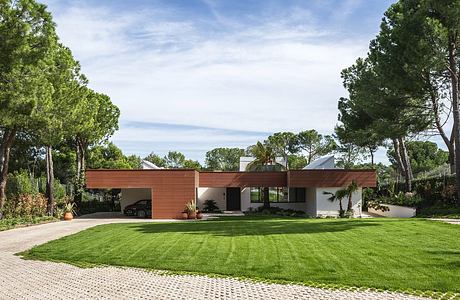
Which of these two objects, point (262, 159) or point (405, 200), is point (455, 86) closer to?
point (405, 200)

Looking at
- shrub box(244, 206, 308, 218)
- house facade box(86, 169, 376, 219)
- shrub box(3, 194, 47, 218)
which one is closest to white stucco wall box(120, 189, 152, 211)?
house facade box(86, 169, 376, 219)

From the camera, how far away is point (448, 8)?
22.5 m

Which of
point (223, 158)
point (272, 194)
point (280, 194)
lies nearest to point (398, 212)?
point (280, 194)

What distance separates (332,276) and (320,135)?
68758 mm

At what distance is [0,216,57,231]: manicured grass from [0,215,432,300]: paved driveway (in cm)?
1170

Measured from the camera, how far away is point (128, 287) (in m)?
9.03

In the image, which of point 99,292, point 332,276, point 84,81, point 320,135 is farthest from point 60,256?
point 320,135

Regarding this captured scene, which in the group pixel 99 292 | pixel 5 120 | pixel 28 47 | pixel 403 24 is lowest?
pixel 99 292

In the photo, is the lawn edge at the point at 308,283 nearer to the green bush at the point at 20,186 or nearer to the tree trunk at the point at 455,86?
the green bush at the point at 20,186

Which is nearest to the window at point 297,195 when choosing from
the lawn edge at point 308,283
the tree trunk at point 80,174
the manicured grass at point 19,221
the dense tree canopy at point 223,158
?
the tree trunk at point 80,174

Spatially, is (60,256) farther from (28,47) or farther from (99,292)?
(28,47)

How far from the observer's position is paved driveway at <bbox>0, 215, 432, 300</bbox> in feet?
26.9

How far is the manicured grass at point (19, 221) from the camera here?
22100 millimetres

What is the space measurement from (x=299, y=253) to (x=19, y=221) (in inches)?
674
